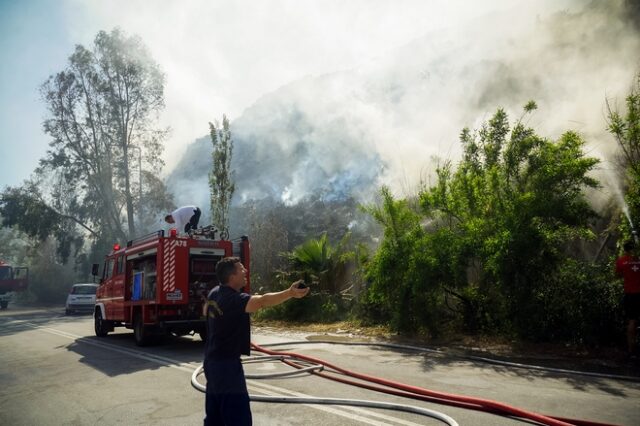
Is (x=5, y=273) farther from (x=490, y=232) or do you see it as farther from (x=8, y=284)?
(x=490, y=232)

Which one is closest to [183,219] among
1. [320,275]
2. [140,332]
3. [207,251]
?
[207,251]

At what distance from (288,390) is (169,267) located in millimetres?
5336

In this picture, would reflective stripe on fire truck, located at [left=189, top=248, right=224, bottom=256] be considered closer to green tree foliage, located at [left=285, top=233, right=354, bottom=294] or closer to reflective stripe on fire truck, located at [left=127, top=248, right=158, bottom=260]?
reflective stripe on fire truck, located at [left=127, top=248, right=158, bottom=260]

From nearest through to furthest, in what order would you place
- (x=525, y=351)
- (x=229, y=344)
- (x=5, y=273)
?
(x=229, y=344)
(x=525, y=351)
(x=5, y=273)

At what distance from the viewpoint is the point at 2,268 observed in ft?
128

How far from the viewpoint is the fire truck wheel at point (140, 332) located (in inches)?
423

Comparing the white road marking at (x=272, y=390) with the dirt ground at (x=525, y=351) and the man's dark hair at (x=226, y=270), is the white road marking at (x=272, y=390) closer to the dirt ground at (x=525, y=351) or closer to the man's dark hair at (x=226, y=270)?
the man's dark hair at (x=226, y=270)

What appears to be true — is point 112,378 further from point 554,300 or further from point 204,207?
point 204,207

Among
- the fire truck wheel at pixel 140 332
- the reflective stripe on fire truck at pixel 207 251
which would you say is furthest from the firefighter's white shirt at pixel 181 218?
the fire truck wheel at pixel 140 332

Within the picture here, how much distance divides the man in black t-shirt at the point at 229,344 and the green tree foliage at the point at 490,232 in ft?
22.7

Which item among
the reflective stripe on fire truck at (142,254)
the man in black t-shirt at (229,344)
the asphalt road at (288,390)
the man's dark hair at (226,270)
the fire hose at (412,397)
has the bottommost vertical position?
the asphalt road at (288,390)

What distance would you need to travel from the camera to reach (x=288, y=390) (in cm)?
605

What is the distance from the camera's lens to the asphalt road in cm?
488

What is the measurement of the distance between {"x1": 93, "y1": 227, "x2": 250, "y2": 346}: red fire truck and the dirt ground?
302 centimetres
